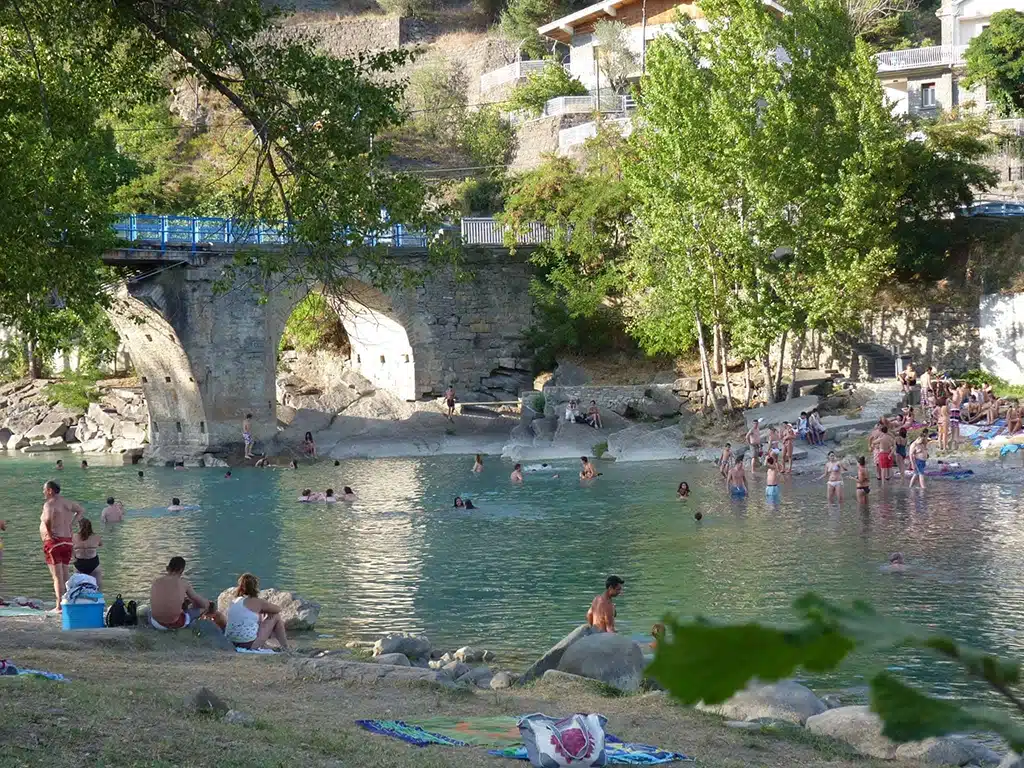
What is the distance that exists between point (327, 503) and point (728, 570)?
1063 cm

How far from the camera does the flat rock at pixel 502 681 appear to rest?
1038cm

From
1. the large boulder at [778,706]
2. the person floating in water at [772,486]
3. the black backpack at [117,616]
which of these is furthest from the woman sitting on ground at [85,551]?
the person floating in water at [772,486]

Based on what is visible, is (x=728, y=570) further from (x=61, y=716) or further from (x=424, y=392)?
(x=424, y=392)

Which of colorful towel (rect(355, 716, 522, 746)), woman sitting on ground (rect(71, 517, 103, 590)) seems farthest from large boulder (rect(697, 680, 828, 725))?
woman sitting on ground (rect(71, 517, 103, 590))

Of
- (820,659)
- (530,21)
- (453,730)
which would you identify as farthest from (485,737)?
(530,21)

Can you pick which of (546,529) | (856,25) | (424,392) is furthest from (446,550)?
(856,25)

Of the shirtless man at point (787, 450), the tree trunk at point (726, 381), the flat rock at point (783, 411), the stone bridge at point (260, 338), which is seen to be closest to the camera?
the shirtless man at point (787, 450)

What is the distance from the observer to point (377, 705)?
29.3 feet

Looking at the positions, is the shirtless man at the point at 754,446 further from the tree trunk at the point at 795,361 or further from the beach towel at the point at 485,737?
the beach towel at the point at 485,737

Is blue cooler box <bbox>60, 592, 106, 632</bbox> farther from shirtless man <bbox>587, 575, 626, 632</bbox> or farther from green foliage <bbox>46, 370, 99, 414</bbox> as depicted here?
green foliage <bbox>46, 370, 99, 414</bbox>

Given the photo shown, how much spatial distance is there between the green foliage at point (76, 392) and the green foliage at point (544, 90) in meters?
19.2

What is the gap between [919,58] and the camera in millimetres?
47125

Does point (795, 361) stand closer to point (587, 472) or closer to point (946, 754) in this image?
point (587, 472)

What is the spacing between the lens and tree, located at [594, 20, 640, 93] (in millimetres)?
50094
